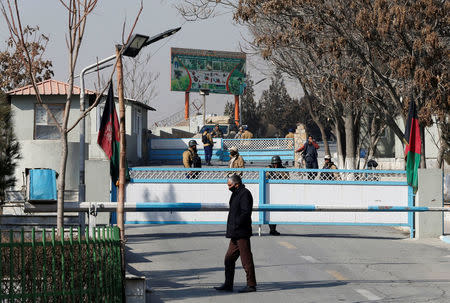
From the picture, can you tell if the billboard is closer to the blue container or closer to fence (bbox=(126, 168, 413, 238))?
fence (bbox=(126, 168, 413, 238))

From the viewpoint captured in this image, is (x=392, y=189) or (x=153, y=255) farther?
(x=392, y=189)

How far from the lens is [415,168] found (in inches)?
681

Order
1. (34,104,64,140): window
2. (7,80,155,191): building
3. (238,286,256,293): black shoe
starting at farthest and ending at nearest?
(34,104,64,140): window, (7,80,155,191): building, (238,286,256,293): black shoe

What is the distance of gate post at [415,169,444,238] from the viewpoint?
17219mm

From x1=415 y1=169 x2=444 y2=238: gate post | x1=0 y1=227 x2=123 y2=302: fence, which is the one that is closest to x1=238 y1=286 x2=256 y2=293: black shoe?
x1=0 y1=227 x2=123 y2=302: fence

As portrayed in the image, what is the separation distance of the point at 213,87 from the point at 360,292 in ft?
213

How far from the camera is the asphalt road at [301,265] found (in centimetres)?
1020

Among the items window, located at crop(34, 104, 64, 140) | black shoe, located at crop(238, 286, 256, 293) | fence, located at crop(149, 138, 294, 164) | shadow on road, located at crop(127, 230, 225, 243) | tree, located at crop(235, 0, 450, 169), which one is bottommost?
black shoe, located at crop(238, 286, 256, 293)

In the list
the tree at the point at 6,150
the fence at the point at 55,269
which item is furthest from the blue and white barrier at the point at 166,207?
the tree at the point at 6,150

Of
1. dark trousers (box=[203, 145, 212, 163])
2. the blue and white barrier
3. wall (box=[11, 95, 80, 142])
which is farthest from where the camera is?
dark trousers (box=[203, 145, 212, 163])

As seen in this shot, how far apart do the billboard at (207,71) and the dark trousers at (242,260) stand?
206 ft

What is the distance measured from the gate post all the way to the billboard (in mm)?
56830

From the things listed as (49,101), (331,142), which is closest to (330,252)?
(49,101)

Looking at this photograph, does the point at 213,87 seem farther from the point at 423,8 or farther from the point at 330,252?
the point at 330,252
